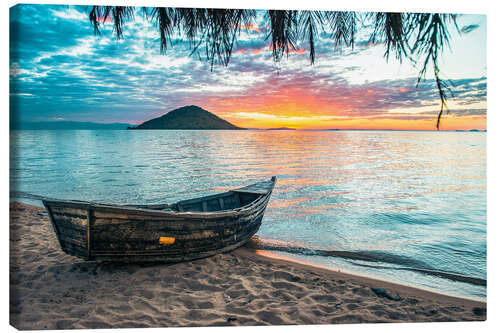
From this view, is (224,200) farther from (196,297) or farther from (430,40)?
(430,40)

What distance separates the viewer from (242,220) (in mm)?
4156

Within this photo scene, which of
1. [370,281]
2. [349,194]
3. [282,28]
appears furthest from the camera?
[349,194]

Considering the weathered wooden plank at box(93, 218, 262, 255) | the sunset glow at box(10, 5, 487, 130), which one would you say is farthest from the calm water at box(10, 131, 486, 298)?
the weathered wooden plank at box(93, 218, 262, 255)

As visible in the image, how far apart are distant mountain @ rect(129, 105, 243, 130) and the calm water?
2.29 metres

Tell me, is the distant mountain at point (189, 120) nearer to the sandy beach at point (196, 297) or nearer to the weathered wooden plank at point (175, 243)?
the weathered wooden plank at point (175, 243)

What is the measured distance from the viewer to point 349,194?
30.7 feet

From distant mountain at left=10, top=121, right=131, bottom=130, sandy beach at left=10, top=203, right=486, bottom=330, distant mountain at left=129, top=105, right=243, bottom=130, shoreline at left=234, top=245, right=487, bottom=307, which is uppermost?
distant mountain at left=129, top=105, right=243, bottom=130

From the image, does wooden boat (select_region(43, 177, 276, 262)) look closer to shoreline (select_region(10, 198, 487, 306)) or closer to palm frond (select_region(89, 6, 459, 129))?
shoreline (select_region(10, 198, 487, 306))

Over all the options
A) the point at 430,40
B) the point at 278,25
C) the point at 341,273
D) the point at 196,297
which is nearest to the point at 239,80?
the point at 278,25

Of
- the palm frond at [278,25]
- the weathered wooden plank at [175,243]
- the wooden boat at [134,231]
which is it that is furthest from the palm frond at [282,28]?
the weathered wooden plank at [175,243]

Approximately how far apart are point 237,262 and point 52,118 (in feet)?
11.9

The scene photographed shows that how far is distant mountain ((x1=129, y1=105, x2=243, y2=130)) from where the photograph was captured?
741 cm

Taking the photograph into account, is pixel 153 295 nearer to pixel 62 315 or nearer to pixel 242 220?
pixel 62 315

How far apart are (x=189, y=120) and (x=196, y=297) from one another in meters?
5.72
